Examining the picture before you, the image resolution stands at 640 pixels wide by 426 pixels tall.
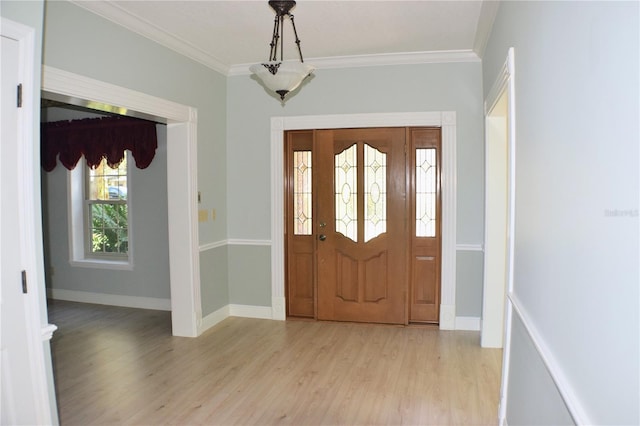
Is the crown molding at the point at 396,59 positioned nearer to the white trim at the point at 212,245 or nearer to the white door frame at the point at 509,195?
the white door frame at the point at 509,195

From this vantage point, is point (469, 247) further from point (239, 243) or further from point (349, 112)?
point (239, 243)

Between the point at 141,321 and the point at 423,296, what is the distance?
10.3 ft

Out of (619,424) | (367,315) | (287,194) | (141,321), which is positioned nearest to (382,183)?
(287,194)

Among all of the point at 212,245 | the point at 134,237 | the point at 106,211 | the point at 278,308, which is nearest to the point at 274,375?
the point at 278,308

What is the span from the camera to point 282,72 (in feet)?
9.93

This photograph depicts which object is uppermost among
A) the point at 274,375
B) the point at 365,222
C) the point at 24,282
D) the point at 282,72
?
the point at 282,72

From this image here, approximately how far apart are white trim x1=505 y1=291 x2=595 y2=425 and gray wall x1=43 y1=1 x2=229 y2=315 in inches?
125

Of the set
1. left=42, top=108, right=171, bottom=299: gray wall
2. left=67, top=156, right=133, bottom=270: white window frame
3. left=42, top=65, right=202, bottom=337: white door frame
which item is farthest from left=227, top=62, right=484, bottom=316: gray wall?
left=67, top=156, right=133, bottom=270: white window frame

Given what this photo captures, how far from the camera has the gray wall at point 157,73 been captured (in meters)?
3.06

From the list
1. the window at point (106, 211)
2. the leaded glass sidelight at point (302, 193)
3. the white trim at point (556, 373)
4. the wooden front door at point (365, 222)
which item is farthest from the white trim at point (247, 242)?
A: the white trim at point (556, 373)

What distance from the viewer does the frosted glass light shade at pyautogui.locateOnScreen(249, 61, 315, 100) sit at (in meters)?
3.01

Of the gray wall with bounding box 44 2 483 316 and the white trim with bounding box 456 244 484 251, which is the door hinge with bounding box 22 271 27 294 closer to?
the gray wall with bounding box 44 2 483 316

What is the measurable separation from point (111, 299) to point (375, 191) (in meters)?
3.73

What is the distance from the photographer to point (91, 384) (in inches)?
136
